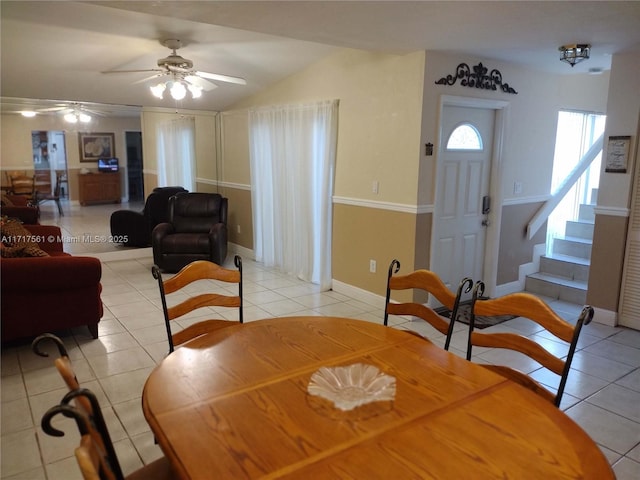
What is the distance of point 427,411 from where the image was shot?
1.34 m

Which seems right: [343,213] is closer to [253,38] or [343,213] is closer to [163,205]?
[253,38]

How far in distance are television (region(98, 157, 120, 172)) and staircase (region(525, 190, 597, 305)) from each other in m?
5.22

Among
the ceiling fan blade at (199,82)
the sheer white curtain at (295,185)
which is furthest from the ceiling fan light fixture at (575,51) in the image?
the ceiling fan blade at (199,82)

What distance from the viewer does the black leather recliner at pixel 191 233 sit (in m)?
5.60

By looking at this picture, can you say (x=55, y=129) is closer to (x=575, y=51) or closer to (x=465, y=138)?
(x=465, y=138)

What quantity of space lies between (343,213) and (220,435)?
12.2ft

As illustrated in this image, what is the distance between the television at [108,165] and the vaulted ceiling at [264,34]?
2.72 ft

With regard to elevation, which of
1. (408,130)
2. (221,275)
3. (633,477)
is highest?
(408,130)

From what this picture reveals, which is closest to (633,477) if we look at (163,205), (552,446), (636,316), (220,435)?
(552,446)

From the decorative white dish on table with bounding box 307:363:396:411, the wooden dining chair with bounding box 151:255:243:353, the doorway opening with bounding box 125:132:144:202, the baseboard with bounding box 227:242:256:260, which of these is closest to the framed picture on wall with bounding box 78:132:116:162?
the doorway opening with bounding box 125:132:144:202

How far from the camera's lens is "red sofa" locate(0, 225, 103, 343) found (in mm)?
3199

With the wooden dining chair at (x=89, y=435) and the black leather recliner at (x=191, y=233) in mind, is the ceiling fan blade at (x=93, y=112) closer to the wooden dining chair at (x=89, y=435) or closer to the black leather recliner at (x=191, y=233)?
the black leather recliner at (x=191, y=233)

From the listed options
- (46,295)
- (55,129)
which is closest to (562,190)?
(46,295)

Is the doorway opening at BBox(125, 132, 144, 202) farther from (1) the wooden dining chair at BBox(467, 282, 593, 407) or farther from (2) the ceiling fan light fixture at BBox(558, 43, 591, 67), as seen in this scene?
(1) the wooden dining chair at BBox(467, 282, 593, 407)
